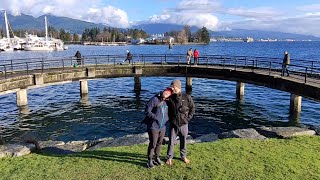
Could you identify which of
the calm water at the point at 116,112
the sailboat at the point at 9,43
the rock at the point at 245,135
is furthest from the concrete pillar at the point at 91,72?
the sailboat at the point at 9,43

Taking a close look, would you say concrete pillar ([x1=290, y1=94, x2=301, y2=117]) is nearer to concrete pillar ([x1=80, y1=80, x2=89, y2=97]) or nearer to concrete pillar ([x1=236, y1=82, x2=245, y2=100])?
concrete pillar ([x1=236, y1=82, x2=245, y2=100])

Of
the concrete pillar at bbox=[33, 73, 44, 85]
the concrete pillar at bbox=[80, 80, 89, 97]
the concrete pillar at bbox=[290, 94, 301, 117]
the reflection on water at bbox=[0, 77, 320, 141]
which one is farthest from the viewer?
the concrete pillar at bbox=[80, 80, 89, 97]

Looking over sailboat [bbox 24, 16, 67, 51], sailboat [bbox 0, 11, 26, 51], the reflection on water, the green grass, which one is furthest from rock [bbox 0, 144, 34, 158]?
sailboat [bbox 0, 11, 26, 51]

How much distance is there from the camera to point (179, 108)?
913 cm

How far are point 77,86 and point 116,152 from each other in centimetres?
3675

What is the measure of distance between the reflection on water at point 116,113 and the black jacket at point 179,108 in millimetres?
12722

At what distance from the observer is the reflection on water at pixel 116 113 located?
23.0m

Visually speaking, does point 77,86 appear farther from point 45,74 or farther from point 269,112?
point 269,112

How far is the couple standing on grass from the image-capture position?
881cm

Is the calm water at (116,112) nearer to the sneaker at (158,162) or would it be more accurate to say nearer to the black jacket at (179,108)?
the sneaker at (158,162)

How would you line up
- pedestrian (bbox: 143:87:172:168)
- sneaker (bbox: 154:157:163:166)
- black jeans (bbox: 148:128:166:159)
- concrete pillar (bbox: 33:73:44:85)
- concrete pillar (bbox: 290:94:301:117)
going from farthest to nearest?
concrete pillar (bbox: 33:73:44:85) < concrete pillar (bbox: 290:94:301:117) < sneaker (bbox: 154:157:163:166) < black jeans (bbox: 148:128:166:159) < pedestrian (bbox: 143:87:172:168)

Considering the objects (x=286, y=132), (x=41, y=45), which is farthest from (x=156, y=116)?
(x=41, y=45)

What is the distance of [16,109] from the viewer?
1180 inches

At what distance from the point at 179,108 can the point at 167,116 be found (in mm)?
425
